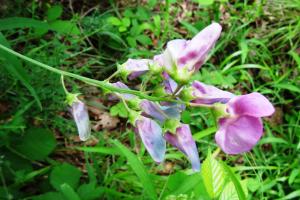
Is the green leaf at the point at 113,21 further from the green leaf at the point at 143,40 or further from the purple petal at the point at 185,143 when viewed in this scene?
the purple petal at the point at 185,143

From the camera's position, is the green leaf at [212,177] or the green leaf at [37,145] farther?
the green leaf at [37,145]

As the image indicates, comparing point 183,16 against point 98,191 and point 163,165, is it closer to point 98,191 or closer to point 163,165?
point 163,165

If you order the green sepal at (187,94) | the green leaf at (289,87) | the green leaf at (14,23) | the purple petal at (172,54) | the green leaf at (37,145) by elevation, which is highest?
the purple petal at (172,54)

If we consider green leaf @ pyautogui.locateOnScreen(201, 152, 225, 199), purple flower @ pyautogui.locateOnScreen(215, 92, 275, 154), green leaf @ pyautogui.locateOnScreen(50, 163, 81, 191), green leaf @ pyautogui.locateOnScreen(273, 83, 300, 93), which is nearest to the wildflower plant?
purple flower @ pyautogui.locateOnScreen(215, 92, 275, 154)

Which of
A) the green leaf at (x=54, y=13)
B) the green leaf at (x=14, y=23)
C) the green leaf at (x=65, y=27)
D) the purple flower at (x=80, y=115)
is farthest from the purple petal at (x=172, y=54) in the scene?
the green leaf at (x=54, y=13)

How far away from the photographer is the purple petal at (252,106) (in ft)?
3.52

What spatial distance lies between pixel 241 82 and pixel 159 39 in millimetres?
535

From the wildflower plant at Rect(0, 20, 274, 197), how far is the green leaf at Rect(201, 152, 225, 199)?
0.23 metres

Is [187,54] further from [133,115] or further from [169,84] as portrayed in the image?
[133,115]

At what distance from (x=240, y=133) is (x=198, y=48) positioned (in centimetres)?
22

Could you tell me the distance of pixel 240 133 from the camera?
1.10 meters

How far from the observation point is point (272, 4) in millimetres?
3324

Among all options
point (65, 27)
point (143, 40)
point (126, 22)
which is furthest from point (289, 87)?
point (65, 27)

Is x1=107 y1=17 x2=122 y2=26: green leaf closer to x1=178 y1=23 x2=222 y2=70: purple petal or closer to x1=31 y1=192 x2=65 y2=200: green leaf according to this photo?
x1=31 y1=192 x2=65 y2=200: green leaf
